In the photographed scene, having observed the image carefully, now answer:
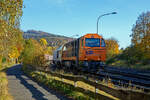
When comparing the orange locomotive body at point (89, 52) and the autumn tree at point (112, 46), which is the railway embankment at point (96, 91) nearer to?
the orange locomotive body at point (89, 52)

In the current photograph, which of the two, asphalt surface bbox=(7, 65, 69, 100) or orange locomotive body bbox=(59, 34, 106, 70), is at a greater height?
orange locomotive body bbox=(59, 34, 106, 70)

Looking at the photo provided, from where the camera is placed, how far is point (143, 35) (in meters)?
38.0

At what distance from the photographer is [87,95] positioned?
32.8 feet

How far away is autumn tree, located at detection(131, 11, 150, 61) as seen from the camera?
120 ft

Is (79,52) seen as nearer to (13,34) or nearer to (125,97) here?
(13,34)

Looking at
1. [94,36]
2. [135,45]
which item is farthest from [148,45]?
[94,36]

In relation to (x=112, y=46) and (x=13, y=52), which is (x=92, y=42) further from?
(x=112, y=46)

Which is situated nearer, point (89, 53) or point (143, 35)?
point (89, 53)

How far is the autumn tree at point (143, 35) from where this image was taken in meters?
36.5

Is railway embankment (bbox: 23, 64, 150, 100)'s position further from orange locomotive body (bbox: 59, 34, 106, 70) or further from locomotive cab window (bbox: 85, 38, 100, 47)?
locomotive cab window (bbox: 85, 38, 100, 47)

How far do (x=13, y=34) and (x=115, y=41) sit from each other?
60.3m

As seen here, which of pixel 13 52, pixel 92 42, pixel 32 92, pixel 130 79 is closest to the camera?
pixel 32 92

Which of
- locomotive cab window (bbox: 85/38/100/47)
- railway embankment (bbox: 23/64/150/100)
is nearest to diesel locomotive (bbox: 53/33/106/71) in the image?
locomotive cab window (bbox: 85/38/100/47)

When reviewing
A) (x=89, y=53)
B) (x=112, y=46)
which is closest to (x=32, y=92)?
(x=89, y=53)
